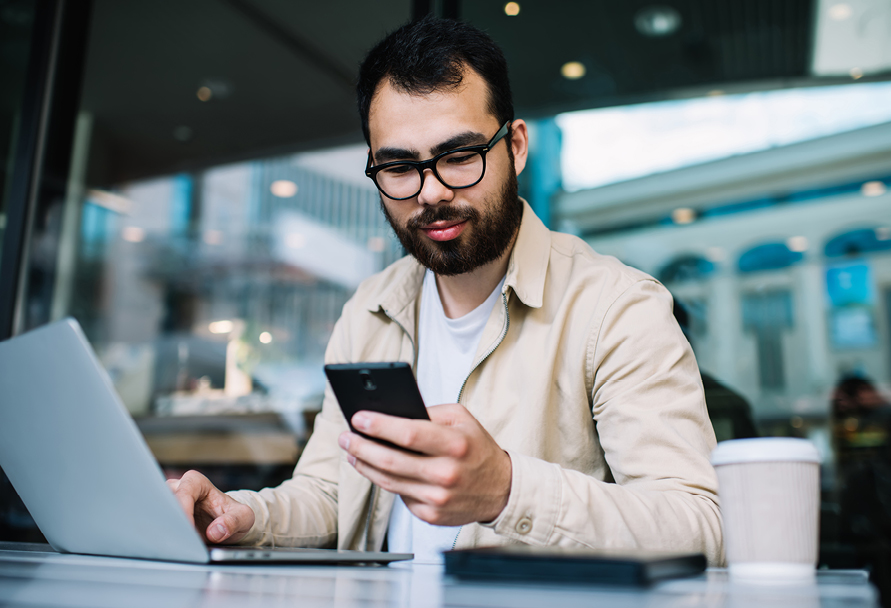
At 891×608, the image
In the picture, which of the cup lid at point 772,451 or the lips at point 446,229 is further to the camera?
the lips at point 446,229

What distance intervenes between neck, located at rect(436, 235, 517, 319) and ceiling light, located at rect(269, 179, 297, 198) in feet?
11.1

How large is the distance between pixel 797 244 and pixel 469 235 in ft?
9.49

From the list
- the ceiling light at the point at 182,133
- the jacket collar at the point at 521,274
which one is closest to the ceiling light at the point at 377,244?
the ceiling light at the point at 182,133

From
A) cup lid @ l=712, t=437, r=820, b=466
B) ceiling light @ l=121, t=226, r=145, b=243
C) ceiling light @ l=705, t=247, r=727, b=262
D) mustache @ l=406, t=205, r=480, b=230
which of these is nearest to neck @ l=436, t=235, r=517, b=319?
mustache @ l=406, t=205, r=480, b=230

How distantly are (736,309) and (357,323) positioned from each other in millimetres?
2543

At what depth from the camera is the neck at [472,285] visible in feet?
4.07

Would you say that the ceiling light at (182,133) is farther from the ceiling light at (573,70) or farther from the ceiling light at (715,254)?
the ceiling light at (715,254)

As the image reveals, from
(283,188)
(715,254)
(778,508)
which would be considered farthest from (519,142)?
(283,188)

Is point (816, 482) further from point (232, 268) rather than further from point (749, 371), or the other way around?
point (232, 268)

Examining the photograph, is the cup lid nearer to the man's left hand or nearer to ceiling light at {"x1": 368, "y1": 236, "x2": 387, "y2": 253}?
the man's left hand

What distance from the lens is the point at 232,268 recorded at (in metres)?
4.65

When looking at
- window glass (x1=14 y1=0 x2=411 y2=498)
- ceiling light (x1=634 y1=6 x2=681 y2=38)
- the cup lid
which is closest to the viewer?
the cup lid

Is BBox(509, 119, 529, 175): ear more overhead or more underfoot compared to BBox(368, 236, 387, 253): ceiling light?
more underfoot

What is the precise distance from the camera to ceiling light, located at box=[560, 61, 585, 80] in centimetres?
300
